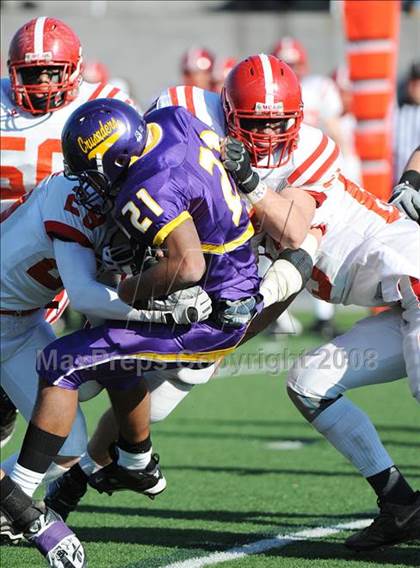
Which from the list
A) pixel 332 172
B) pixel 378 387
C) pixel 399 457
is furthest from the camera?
pixel 378 387

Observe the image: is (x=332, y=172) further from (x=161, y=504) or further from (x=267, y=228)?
(x=161, y=504)

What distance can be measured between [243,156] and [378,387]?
14.6 ft

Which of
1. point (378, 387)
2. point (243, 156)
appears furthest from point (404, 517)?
point (378, 387)

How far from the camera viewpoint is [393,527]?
13.0 feet

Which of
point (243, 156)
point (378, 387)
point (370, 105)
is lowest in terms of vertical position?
point (378, 387)

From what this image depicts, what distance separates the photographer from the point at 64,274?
3.76 m

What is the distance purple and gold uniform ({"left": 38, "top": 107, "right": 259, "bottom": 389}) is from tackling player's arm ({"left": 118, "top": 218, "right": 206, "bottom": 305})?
34 mm

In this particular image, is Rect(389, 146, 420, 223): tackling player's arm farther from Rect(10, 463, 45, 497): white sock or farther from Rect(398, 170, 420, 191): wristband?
Rect(10, 463, 45, 497): white sock

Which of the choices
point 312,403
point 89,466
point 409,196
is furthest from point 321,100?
point 312,403

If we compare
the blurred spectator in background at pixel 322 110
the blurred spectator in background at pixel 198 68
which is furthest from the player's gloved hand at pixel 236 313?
the blurred spectator in background at pixel 198 68

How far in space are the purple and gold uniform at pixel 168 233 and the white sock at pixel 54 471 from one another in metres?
0.51

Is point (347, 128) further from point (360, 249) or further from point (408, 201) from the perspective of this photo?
point (360, 249)

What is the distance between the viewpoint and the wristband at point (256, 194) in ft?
12.6

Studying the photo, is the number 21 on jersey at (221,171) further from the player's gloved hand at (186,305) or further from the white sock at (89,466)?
the white sock at (89,466)
